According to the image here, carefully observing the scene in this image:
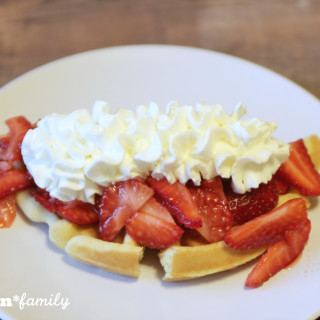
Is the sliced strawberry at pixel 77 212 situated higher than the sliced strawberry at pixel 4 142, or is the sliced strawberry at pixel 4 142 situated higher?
the sliced strawberry at pixel 4 142

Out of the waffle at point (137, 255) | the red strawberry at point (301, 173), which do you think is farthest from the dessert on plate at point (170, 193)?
the red strawberry at point (301, 173)

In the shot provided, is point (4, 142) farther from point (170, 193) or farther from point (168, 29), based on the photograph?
point (168, 29)

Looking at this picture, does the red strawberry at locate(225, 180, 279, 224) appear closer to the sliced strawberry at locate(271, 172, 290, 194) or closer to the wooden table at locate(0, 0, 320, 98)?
the sliced strawberry at locate(271, 172, 290, 194)

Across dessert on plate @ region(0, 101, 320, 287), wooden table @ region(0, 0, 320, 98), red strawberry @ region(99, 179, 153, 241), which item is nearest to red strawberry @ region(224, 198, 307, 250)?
dessert on plate @ region(0, 101, 320, 287)

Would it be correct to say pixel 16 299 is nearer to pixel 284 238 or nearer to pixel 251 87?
pixel 284 238

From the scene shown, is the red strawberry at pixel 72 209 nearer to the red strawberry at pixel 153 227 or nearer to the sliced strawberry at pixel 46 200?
the sliced strawberry at pixel 46 200

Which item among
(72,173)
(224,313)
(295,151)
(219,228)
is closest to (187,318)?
(224,313)
